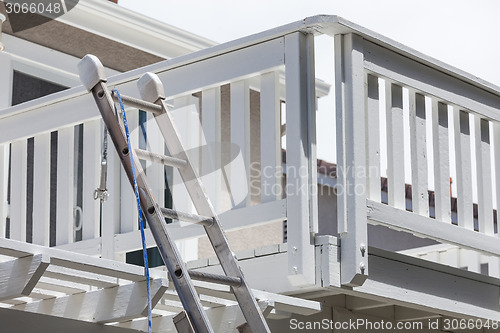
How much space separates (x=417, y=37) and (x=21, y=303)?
21540mm

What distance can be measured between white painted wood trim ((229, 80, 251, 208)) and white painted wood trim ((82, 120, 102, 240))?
3.22ft

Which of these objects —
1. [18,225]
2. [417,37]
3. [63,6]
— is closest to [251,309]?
[18,225]

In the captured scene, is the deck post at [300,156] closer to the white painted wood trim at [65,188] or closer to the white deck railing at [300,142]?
the white deck railing at [300,142]

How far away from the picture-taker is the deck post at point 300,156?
14.1 ft

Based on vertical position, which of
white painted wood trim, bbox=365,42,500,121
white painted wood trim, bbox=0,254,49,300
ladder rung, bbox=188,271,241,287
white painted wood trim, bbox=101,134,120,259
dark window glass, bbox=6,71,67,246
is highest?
dark window glass, bbox=6,71,67,246

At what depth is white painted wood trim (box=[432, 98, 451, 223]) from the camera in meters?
4.82

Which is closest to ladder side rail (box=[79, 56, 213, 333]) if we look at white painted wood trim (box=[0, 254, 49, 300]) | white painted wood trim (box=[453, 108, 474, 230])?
white painted wood trim (box=[0, 254, 49, 300])

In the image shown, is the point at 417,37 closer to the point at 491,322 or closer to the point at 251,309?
the point at 491,322

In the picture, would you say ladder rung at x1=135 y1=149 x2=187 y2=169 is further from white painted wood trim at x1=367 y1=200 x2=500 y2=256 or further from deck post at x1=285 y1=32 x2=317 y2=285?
white painted wood trim at x1=367 y1=200 x2=500 y2=256

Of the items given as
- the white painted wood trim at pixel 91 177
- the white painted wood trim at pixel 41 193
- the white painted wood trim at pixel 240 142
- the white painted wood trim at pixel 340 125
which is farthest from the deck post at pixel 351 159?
the white painted wood trim at pixel 41 193

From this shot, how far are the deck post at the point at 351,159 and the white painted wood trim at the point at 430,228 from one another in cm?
11

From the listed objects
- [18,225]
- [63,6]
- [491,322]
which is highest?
[63,6]

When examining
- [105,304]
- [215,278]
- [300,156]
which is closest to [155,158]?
[215,278]

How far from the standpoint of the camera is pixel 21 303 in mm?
5016
